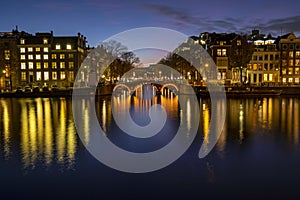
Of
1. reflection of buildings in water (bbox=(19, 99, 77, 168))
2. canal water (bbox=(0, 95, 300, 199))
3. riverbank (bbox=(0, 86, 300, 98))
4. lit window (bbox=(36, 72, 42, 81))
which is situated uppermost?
lit window (bbox=(36, 72, 42, 81))

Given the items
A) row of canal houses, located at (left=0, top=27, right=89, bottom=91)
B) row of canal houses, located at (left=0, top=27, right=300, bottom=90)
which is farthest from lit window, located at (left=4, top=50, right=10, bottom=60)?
row of canal houses, located at (left=0, top=27, right=89, bottom=91)

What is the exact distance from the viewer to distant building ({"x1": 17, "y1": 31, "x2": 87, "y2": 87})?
92750 millimetres

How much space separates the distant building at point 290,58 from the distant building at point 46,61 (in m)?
56.3

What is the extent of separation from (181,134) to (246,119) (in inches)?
440

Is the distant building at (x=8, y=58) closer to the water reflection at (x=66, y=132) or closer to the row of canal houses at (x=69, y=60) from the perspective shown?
the row of canal houses at (x=69, y=60)

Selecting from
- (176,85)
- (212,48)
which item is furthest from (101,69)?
(212,48)

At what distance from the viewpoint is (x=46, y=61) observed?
93.1 m

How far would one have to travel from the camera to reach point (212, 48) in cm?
9212

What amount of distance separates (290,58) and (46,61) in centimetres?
6628

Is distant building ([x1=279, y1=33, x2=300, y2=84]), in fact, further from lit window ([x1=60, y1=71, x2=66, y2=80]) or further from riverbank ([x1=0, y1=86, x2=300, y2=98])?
lit window ([x1=60, y1=71, x2=66, y2=80])

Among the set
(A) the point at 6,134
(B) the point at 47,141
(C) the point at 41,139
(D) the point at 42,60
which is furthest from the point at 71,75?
(B) the point at 47,141

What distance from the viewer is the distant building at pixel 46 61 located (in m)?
92.8

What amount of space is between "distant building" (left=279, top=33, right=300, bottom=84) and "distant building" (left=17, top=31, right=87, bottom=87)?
185ft

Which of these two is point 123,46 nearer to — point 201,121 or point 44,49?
point 44,49
